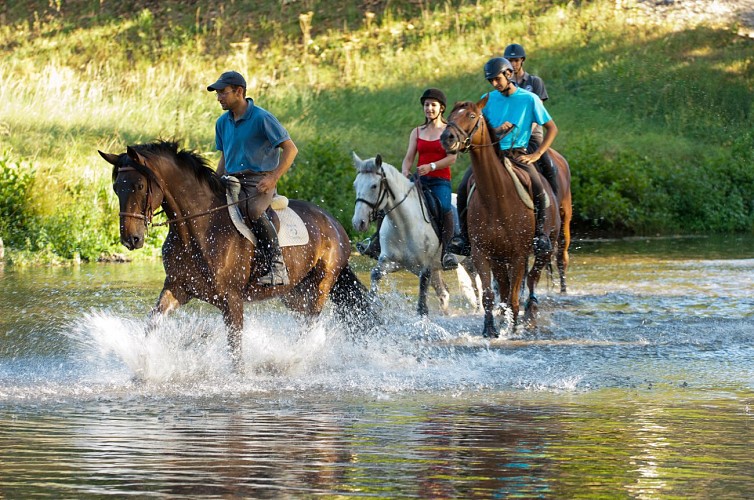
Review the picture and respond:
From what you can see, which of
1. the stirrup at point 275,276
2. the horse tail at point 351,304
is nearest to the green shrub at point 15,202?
the horse tail at point 351,304

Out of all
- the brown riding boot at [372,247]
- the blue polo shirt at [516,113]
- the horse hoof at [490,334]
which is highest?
the blue polo shirt at [516,113]

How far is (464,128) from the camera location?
36.9 feet

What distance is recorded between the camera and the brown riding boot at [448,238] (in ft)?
44.5

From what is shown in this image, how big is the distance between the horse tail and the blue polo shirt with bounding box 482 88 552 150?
1962mm

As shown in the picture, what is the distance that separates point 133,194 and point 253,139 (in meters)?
1.35

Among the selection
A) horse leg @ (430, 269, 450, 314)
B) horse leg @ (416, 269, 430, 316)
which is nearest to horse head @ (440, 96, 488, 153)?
horse leg @ (416, 269, 430, 316)

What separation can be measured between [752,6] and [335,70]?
1087cm

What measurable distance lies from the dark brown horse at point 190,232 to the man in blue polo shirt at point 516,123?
262 centimetres

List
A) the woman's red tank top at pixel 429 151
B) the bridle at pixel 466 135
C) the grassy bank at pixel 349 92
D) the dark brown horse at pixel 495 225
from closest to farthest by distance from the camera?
the bridle at pixel 466 135 < the dark brown horse at pixel 495 225 < the woman's red tank top at pixel 429 151 < the grassy bank at pixel 349 92

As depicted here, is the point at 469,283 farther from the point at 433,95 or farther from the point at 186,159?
the point at 186,159

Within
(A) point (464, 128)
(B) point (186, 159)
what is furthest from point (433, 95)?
(B) point (186, 159)

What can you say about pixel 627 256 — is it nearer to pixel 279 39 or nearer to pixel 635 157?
pixel 635 157

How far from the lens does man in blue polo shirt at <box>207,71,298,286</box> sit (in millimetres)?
10031

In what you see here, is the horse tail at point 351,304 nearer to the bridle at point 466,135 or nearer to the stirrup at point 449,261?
the bridle at point 466,135
